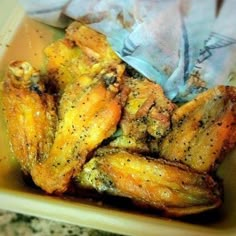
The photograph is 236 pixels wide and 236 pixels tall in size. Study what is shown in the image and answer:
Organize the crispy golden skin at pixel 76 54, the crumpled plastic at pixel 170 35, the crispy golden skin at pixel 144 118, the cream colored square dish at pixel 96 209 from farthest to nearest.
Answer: the crispy golden skin at pixel 76 54 < the crispy golden skin at pixel 144 118 < the crumpled plastic at pixel 170 35 < the cream colored square dish at pixel 96 209

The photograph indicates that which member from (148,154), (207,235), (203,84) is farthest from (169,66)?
(207,235)

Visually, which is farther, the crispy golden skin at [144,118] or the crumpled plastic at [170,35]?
the crispy golden skin at [144,118]

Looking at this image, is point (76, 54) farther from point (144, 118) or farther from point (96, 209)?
point (96, 209)

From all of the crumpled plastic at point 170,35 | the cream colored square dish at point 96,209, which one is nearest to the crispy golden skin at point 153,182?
the cream colored square dish at point 96,209

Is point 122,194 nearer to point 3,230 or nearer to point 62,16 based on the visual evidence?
point 3,230

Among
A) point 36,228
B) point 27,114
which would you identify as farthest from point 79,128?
point 36,228

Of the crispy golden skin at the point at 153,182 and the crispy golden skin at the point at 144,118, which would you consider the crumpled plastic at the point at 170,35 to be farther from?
Answer: the crispy golden skin at the point at 153,182
